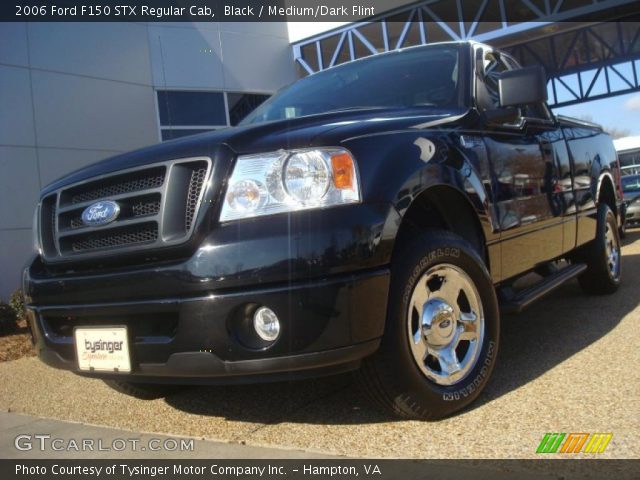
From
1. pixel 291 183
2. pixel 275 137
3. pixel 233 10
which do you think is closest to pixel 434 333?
pixel 291 183

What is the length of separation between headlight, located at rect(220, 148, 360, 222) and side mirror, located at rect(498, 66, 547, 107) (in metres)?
1.56

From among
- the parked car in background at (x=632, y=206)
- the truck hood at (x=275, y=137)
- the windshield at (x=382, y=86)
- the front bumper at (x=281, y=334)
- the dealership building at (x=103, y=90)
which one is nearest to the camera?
the front bumper at (x=281, y=334)

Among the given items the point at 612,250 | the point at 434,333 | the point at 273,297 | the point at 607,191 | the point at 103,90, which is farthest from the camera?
the point at 103,90

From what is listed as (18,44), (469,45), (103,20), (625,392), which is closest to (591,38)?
(103,20)

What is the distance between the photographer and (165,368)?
97.3 inches

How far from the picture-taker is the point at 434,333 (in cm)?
276

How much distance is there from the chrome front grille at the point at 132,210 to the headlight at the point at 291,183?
0.15 m

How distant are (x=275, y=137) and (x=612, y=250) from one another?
14.0ft

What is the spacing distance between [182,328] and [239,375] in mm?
292

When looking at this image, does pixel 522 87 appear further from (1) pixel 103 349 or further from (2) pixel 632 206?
(2) pixel 632 206

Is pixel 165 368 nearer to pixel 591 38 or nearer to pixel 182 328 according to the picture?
pixel 182 328

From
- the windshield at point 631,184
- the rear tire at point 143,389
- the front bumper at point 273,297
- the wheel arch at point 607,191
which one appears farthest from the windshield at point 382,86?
the windshield at point 631,184

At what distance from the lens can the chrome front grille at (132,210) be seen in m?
2.49

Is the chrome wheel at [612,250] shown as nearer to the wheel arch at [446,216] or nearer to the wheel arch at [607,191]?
the wheel arch at [607,191]
